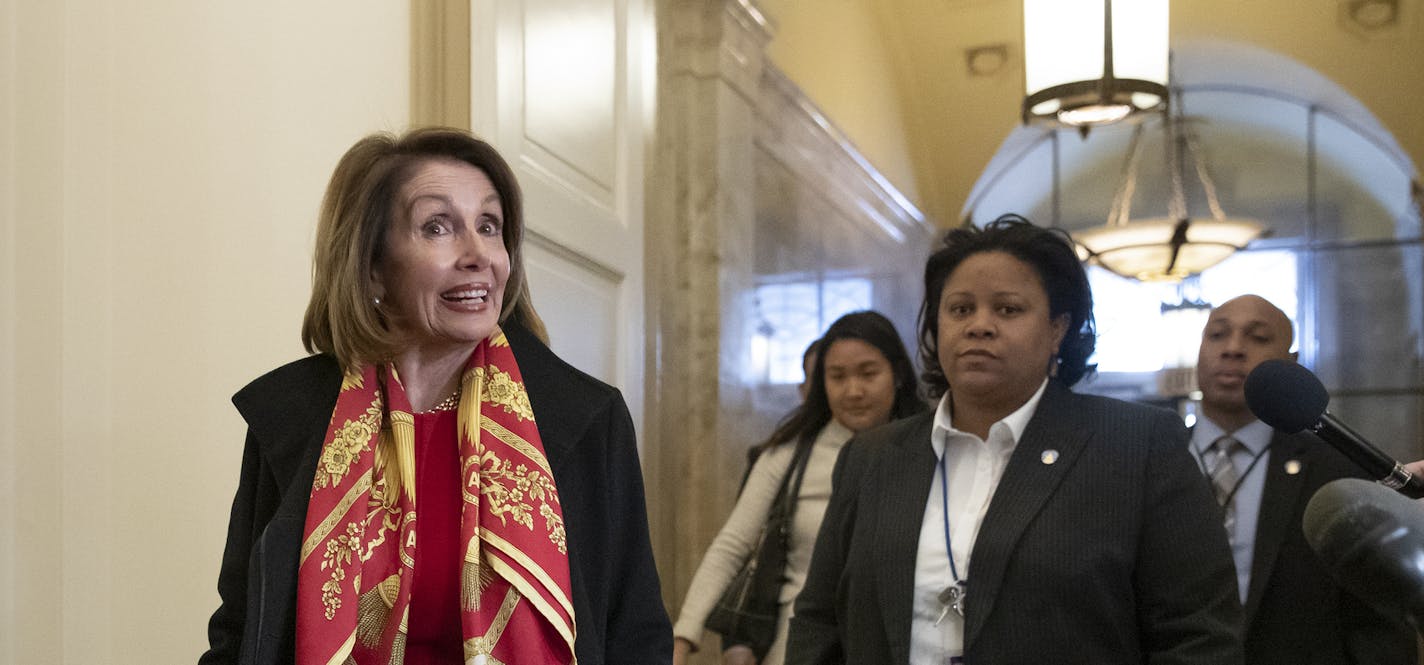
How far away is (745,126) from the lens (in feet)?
23.3

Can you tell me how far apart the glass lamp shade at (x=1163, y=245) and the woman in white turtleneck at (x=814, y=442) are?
6205 millimetres

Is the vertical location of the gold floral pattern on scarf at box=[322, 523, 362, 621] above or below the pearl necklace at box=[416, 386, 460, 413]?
below

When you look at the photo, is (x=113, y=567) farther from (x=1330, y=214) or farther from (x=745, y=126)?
(x=1330, y=214)

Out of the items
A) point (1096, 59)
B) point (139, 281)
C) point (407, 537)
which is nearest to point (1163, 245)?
point (1096, 59)

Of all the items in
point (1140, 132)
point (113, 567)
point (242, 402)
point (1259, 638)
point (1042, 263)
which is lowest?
point (1259, 638)

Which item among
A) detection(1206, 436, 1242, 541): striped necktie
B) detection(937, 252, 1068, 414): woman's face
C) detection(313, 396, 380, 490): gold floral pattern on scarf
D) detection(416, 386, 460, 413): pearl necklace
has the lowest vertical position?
detection(1206, 436, 1242, 541): striped necktie

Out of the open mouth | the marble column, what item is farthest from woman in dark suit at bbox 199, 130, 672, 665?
the marble column

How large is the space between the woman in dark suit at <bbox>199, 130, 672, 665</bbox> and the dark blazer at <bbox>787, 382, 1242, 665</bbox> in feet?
2.72

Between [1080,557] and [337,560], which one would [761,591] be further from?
[337,560]

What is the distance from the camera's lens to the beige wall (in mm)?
8336

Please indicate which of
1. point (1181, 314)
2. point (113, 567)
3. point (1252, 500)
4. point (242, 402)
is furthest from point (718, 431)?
point (1181, 314)

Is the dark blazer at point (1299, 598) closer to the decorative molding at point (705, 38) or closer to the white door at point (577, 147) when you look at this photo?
the white door at point (577, 147)

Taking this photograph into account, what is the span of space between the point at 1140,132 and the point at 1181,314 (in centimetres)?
179

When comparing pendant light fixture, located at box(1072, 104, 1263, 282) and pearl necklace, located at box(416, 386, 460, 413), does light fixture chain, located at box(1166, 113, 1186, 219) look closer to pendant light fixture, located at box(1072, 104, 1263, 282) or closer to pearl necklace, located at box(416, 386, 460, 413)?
pendant light fixture, located at box(1072, 104, 1263, 282)
